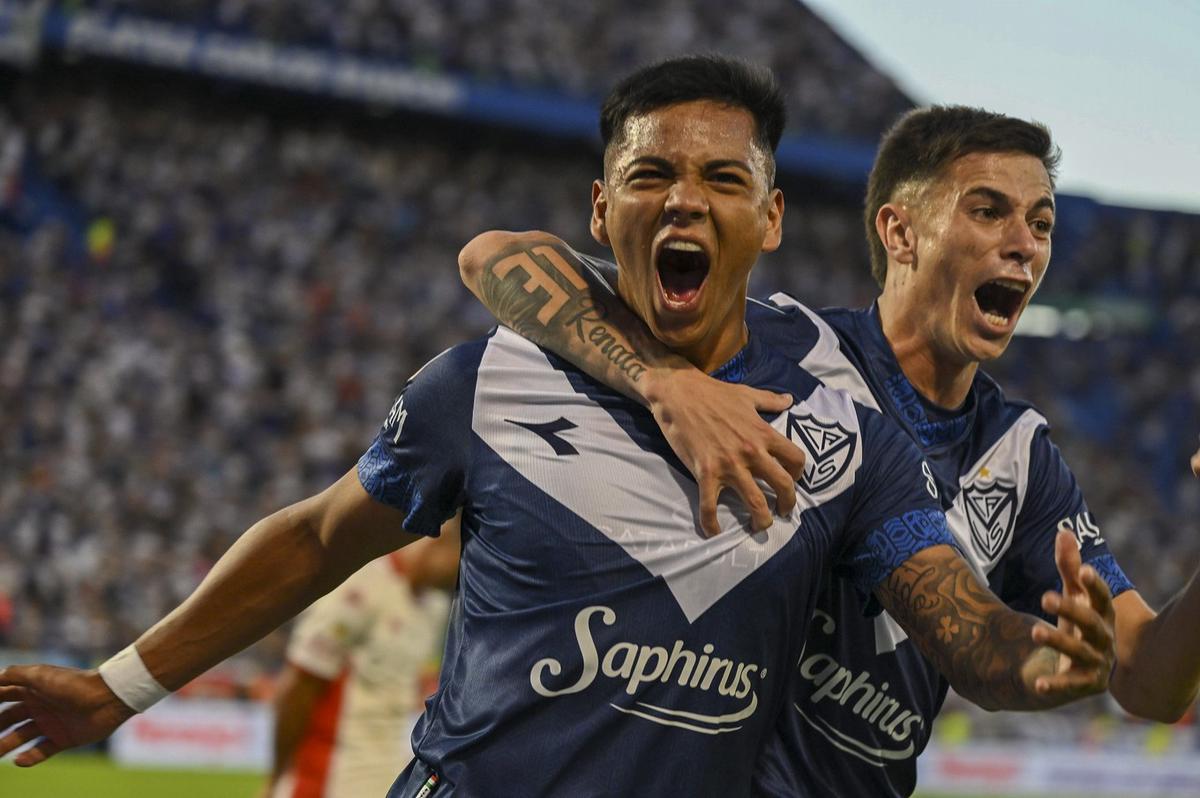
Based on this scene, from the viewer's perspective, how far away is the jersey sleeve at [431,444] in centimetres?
289

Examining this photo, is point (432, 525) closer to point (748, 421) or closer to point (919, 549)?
point (748, 421)

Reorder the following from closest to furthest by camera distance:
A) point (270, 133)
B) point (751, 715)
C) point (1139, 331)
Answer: point (751, 715), point (270, 133), point (1139, 331)

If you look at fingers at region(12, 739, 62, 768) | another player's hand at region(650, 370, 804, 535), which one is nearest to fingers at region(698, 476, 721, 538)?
another player's hand at region(650, 370, 804, 535)

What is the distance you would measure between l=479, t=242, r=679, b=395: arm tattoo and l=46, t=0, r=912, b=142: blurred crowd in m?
18.3

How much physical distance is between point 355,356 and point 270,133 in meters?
4.85

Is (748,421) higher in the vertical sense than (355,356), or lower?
higher

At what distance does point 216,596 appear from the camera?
3148 mm

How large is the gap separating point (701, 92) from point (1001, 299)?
1.28 m

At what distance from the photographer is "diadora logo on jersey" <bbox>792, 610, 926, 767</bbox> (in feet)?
10.8

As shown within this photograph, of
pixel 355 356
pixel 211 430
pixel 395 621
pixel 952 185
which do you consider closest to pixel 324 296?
pixel 355 356

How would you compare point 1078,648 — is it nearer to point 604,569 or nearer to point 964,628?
point 964,628

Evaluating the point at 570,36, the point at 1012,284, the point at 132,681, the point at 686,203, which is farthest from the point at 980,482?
the point at 570,36

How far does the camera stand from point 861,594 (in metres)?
3.12

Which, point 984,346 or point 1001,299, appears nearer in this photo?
point 984,346
